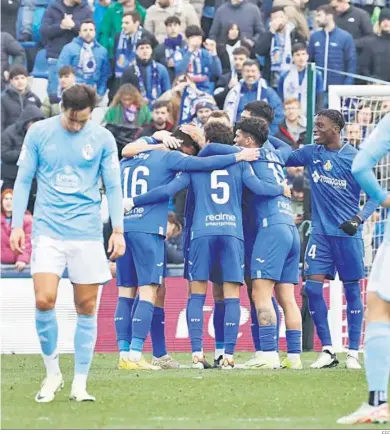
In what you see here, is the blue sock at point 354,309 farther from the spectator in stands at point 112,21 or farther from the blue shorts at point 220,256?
the spectator in stands at point 112,21

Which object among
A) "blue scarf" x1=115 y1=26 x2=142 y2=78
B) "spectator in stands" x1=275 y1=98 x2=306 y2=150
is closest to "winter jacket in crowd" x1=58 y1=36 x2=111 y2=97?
"blue scarf" x1=115 y1=26 x2=142 y2=78

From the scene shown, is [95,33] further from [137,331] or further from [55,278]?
[55,278]

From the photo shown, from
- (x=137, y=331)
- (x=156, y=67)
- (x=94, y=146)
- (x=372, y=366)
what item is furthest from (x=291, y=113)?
(x=372, y=366)

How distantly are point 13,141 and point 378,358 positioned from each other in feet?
A: 37.6

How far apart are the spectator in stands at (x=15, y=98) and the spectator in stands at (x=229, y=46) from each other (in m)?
3.07

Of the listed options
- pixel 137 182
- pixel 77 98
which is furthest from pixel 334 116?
pixel 77 98

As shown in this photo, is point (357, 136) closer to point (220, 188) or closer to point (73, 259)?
point (220, 188)

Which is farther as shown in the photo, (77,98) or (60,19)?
(60,19)

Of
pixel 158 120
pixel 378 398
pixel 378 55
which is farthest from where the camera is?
pixel 378 55

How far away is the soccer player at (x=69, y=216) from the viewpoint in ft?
31.9

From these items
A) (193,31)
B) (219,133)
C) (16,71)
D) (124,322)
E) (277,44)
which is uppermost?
(193,31)

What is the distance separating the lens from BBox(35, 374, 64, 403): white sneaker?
32.0 ft

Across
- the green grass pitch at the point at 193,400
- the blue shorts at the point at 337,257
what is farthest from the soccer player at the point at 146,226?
the blue shorts at the point at 337,257

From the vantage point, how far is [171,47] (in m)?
20.7
